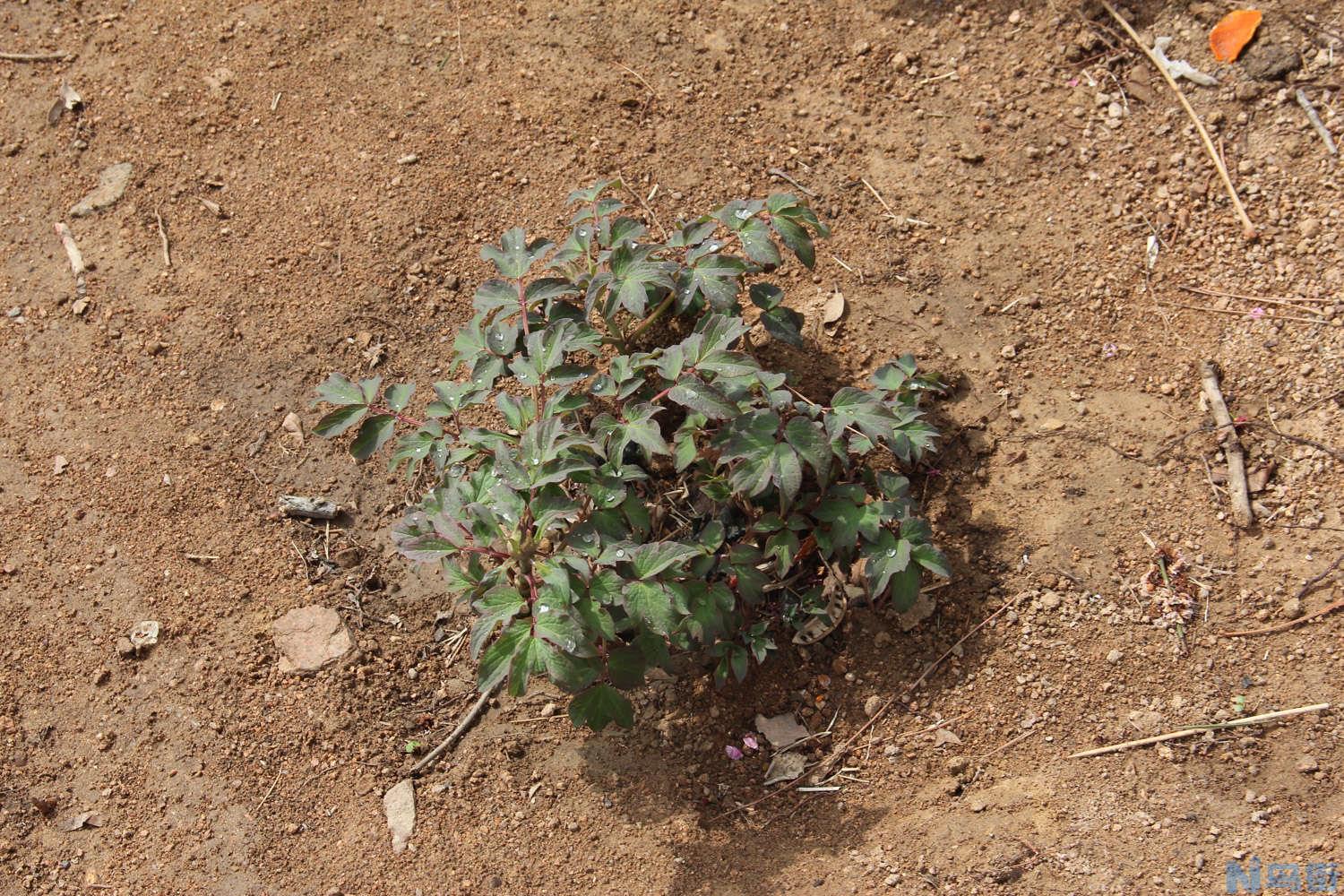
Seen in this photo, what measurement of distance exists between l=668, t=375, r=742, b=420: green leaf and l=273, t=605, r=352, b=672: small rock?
108 cm

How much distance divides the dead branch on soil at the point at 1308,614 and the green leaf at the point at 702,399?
4.09 feet

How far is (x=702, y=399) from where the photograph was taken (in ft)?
7.02

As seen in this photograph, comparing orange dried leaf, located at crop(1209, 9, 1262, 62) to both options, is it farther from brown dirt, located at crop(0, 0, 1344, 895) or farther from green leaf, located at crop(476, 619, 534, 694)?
green leaf, located at crop(476, 619, 534, 694)

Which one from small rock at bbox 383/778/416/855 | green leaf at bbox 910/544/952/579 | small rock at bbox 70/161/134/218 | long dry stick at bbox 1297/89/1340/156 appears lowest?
small rock at bbox 383/778/416/855

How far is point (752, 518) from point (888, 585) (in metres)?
0.37

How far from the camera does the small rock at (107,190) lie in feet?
10.7

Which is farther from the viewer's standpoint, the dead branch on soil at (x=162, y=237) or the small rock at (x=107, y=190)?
the small rock at (x=107, y=190)

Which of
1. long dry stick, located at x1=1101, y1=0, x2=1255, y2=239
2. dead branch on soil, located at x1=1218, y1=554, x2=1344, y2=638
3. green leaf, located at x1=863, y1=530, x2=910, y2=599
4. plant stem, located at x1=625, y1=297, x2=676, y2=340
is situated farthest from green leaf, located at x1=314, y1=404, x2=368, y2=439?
long dry stick, located at x1=1101, y1=0, x2=1255, y2=239

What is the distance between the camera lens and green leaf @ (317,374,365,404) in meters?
2.35

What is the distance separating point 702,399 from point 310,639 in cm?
119

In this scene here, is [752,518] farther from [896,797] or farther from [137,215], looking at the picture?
[137,215]

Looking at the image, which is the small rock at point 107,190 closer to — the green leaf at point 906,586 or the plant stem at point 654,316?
the plant stem at point 654,316

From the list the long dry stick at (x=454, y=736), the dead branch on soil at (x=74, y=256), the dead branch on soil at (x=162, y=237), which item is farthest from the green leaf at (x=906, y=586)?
the dead branch on soil at (x=74, y=256)

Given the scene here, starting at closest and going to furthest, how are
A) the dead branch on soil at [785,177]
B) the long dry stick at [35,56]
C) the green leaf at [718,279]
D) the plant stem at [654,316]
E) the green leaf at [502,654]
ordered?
the green leaf at [502,654]
the green leaf at [718,279]
the plant stem at [654,316]
the dead branch on soil at [785,177]
the long dry stick at [35,56]
